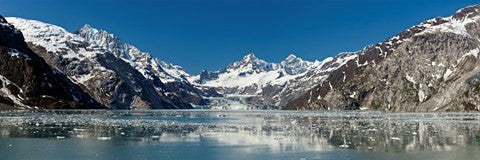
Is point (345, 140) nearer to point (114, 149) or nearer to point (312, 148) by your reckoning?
point (312, 148)

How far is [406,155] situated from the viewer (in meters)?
46.1

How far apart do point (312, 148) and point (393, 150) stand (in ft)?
25.1

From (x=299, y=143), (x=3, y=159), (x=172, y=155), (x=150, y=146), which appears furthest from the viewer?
(x=299, y=143)

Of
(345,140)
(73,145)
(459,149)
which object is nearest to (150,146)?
(73,145)

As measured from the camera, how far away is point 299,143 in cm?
5794

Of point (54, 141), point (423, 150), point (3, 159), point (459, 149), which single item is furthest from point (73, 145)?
point (459, 149)

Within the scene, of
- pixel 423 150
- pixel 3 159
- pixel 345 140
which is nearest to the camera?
pixel 3 159

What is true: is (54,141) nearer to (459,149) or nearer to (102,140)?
(102,140)

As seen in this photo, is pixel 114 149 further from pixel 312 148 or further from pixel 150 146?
pixel 312 148

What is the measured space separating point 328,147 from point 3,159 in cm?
2973

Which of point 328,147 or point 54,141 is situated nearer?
point 328,147

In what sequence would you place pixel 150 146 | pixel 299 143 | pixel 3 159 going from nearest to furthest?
pixel 3 159, pixel 150 146, pixel 299 143

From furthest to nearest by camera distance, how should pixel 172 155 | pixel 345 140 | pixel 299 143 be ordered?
1. pixel 345 140
2. pixel 299 143
3. pixel 172 155

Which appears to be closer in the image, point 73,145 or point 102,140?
point 73,145
